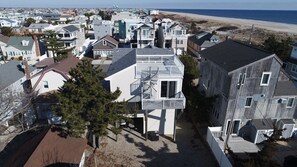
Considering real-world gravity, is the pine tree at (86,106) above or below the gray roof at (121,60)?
below

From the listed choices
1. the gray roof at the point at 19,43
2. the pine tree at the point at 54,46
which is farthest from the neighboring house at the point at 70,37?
the gray roof at the point at 19,43

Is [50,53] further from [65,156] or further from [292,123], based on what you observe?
[292,123]

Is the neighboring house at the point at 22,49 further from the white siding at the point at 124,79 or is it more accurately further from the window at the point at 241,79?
the window at the point at 241,79

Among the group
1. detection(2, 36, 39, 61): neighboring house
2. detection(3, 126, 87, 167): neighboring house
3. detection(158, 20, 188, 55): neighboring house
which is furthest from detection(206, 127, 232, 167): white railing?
detection(2, 36, 39, 61): neighboring house

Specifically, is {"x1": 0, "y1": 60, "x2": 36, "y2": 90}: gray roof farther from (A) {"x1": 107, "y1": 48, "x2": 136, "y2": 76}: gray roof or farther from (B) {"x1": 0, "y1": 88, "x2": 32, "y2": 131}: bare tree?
(A) {"x1": 107, "y1": 48, "x2": 136, "y2": 76}: gray roof

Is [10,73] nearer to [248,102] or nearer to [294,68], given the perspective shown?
[248,102]

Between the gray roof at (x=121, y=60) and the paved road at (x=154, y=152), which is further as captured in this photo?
the gray roof at (x=121, y=60)

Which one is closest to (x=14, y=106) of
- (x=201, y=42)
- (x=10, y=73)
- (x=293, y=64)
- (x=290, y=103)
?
(x=10, y=73)
